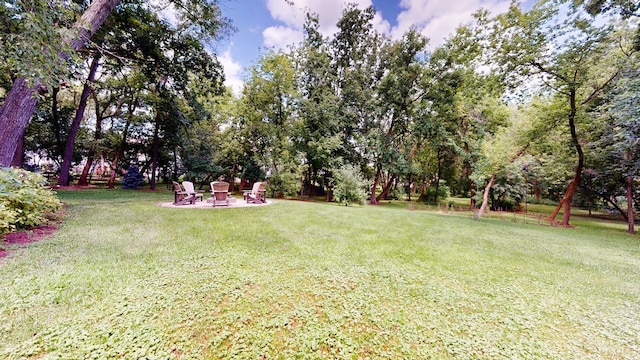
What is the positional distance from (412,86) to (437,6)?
21.4ft

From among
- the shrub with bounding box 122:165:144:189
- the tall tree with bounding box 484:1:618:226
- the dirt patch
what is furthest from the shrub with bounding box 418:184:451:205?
the shrub with bounding box 122:165:144:189

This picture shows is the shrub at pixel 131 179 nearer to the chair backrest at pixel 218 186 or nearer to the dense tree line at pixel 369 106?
the dense tree line at pixel 369 106

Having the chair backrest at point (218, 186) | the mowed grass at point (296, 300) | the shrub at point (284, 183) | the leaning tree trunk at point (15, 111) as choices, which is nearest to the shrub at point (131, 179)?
the shrub at point (284, 183)

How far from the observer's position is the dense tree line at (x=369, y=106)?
893 centimetres

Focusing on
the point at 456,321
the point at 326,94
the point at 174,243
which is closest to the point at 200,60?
the point at 326,94

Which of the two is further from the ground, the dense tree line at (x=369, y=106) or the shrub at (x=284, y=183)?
the dense tree line at (x=369, y=106)

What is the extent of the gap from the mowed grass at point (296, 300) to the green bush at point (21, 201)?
51 centimetres

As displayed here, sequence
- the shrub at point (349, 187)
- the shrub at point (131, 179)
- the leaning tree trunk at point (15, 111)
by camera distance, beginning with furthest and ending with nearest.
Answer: the shrub at point (131, 179), the shrub at point (349, 187), the leaning tree trunk at point (15, 111)

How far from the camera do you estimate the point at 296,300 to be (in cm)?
262

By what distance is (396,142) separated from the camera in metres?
19.0

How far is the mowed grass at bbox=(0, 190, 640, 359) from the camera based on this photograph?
194 centimetres

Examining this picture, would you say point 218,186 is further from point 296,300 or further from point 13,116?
point 296,300

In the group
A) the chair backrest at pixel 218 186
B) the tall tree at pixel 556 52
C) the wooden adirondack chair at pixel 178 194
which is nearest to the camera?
the wooden adirondack chair at pixel 178 194

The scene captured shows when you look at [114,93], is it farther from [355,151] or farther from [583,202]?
[583,202]
